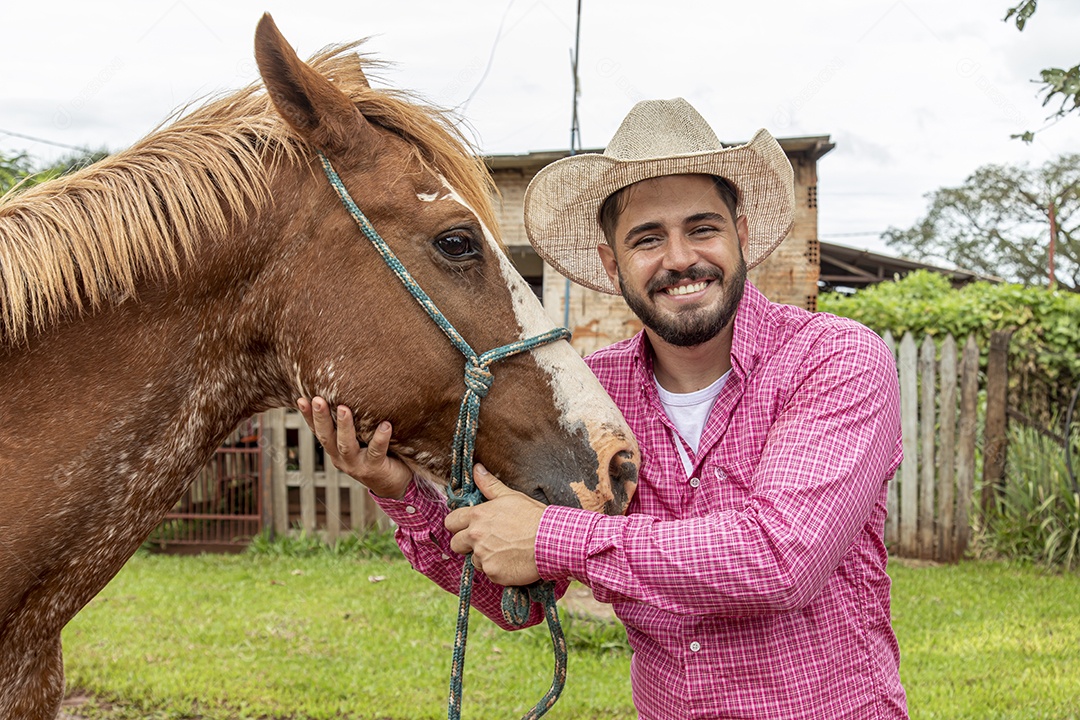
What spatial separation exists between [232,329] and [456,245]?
1.67 feet

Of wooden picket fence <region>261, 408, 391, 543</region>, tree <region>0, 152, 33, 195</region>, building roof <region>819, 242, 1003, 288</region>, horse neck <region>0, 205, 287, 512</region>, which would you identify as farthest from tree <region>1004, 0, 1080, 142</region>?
building roof <region>819, 242, 1003, 288</region>

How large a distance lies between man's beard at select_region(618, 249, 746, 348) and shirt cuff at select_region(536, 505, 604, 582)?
58 centimetres

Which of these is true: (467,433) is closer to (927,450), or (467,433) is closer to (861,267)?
(927,450)

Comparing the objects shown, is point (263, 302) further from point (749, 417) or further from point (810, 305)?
point (810, 305)

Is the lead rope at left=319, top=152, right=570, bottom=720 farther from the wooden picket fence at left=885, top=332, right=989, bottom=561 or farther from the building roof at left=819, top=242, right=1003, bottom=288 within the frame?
the building roof at left=819, top=242, right=1003, bottom=288

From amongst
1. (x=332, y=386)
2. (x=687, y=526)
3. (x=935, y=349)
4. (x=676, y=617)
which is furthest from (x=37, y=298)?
(x=935, y=349)

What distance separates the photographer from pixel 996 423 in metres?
7.09

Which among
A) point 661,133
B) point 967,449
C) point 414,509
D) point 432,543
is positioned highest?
point 661,133

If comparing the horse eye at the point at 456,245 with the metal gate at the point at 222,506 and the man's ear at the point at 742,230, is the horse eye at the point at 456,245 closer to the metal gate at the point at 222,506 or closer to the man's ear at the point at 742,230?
the man's ear at the point at 742,230

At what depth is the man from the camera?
1.66 m

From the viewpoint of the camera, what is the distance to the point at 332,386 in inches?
71.9

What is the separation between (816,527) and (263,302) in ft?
Result: 3.99

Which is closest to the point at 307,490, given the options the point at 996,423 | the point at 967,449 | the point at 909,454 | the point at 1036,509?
the point at 909,454

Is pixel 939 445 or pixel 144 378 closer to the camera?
pixel 144 378
